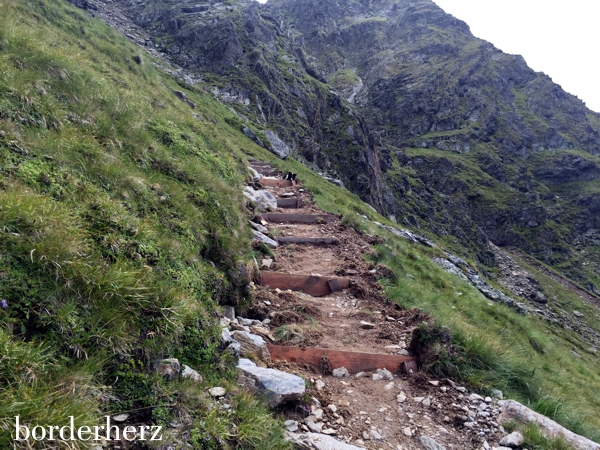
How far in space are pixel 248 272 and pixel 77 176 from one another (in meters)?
3.72

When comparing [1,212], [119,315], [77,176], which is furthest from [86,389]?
[77,176]

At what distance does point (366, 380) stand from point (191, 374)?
3373 millimetres

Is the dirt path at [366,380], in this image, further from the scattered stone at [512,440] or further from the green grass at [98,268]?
the green grass at [98,268]

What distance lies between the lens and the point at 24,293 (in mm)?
3230

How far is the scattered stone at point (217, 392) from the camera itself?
13.3 feet

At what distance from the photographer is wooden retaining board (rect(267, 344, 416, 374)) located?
20.3 feet

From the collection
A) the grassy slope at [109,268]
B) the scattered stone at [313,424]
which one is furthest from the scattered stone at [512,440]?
the scattered stone at [313,424]

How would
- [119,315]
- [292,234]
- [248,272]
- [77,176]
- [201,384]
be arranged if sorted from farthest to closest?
1. [292,234]
2. [248,272]
3. [77,176]
4. [201,384]
5. [119,315]

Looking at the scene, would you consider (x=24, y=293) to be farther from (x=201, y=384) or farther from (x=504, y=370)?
(x=504, y=370)

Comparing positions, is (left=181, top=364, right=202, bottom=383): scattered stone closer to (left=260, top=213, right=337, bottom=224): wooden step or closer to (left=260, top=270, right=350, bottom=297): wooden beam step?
(left=260, top=270, right=350, bottom=297): wooden beam step

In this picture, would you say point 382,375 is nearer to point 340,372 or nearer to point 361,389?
point 361,389

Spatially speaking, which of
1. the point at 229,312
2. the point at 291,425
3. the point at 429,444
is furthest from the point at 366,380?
the point at 229,312

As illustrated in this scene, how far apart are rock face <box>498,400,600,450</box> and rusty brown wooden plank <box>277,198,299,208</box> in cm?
1318

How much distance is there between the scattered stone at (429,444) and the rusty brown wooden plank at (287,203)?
13.3 meters
